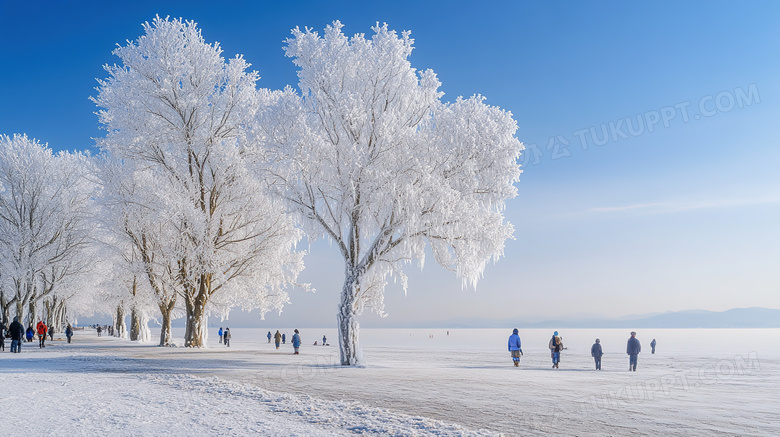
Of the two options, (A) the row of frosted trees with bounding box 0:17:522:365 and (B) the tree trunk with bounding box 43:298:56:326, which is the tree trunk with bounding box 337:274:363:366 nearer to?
(A) the row of frosted trees with bounding box 0:17:522:365

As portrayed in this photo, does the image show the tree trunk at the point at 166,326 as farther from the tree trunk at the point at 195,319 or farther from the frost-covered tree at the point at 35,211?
the frost-covered tree at the point at 35,211

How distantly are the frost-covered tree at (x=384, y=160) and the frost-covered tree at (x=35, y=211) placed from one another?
2529cm

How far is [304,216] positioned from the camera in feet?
72.3

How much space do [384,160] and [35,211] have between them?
34.5 metres

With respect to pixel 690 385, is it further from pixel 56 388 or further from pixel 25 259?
pixel 25 259

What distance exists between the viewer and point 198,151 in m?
30.9

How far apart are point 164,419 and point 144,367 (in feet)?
37.2

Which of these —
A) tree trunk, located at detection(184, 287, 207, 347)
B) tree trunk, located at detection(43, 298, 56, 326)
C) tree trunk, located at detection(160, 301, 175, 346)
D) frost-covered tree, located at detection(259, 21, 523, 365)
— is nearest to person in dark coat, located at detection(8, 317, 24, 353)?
tree trunk, located at detection(184, 287, 207, 347)

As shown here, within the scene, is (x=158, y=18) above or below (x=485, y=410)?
above

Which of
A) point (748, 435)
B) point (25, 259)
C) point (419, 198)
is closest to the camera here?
point (748, 435)

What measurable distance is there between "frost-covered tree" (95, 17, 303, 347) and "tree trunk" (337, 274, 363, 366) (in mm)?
9135

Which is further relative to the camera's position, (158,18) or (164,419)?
(158,18)

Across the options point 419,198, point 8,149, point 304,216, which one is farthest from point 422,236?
point 8,149

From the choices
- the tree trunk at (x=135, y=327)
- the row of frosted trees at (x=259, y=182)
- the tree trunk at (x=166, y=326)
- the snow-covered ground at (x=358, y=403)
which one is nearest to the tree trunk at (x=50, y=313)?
the row of frosted trees at (x=259, y=182)
